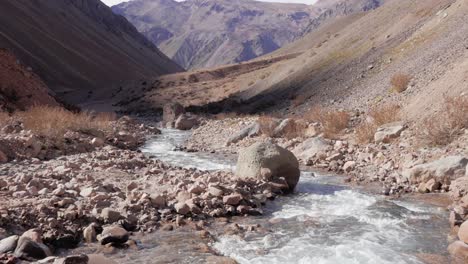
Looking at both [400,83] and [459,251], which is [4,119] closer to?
[400,83]

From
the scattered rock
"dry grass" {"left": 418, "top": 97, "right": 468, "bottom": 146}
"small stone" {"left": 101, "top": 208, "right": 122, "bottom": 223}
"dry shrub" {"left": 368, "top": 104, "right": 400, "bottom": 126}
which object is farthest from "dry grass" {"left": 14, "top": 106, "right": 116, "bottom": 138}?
"dry grass" {"left": 418, "top": 97, "right": 468, "bottom": 146}

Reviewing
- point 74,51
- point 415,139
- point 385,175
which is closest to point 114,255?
point 385,175

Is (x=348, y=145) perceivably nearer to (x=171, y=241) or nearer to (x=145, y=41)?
(x=171, y=241)

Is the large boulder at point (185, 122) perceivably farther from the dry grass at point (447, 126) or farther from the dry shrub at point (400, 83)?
the dry grass at point (447, 126)

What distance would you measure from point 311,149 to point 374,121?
9.44 ft

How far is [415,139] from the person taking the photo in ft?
48.6

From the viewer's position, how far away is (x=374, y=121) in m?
18.0

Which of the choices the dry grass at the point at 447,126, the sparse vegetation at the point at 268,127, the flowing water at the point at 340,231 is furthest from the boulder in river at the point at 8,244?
the sparse vegetation at the point at 268,127

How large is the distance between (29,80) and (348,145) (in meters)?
20.2

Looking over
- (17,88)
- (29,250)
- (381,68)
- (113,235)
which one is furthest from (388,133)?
(17,88)

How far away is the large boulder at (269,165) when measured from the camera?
12422mm

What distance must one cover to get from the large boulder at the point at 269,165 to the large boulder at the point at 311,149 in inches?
146

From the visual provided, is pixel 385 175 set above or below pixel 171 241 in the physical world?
above

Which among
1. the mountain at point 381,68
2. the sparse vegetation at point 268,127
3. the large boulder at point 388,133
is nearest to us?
the large boulder at point 388,133
